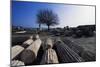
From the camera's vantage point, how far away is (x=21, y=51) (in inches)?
93.8

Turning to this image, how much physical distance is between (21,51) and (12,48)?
131 mm

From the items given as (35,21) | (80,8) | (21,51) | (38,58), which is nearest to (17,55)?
(21,51)

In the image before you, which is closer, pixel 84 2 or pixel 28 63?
pixel 28 63

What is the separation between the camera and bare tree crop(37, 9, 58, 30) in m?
2.46

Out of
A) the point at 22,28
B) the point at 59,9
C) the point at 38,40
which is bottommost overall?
the point at 38,40

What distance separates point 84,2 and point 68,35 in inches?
22.6

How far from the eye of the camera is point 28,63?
2408mm

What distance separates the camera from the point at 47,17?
2.50 m

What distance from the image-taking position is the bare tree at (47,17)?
8.09ft

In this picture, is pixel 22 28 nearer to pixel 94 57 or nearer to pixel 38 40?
pixel 38 40

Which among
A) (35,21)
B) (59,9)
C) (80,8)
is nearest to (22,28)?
(35,21)
